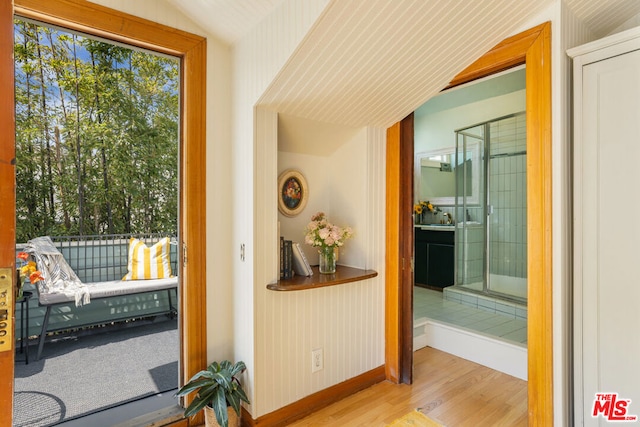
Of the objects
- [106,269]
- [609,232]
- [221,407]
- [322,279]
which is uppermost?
[609,232]

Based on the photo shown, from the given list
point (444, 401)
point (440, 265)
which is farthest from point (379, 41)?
point (440, 265)

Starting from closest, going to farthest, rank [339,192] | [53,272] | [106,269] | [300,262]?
[300,262] → [339,192] → [53,272] → [106,269]

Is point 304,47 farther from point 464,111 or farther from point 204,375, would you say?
point 464,111

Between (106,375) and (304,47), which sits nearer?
(304,47)

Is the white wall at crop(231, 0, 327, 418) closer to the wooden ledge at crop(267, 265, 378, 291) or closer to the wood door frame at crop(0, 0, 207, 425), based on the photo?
the wooden ledge at crop(267, 265, 378, 291)

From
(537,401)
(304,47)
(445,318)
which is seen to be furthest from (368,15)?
(445,318)

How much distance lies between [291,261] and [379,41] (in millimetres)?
1327

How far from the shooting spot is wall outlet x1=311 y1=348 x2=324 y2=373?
2040 millimetres

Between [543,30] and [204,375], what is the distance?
8.21 ft

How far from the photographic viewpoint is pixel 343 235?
2172 mm

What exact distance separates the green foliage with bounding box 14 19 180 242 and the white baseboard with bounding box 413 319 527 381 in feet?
8.72

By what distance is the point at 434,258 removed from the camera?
14.9ft

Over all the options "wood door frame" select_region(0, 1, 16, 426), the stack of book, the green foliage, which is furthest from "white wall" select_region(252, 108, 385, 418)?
the green foliage

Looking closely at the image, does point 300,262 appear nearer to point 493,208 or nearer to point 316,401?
point 316,401
